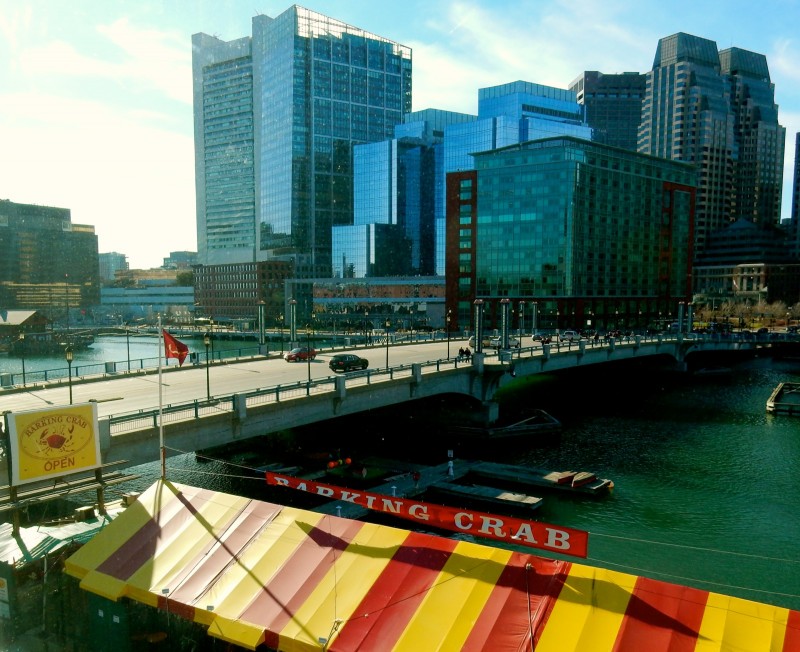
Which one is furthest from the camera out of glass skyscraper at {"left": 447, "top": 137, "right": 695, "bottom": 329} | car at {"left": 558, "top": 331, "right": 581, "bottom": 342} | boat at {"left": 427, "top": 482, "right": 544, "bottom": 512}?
glass skyscraper at {"left": 447, "top": 137, "right": 695, "bottom": 329}

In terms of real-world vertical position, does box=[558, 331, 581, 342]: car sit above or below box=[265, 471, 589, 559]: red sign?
below

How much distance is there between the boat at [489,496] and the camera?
116 ft

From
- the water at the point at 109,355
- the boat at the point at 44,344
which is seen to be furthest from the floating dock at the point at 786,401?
the boat at the point at 44,344

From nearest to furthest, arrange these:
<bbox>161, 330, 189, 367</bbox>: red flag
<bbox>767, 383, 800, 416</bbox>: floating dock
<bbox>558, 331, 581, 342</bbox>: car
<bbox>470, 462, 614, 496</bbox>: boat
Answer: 1. <bbox>161, 330, 189, 367</bbox>: red flag
2. <bbox>470, 462, 614, 496</bbox>: boat
3. <bbox>767, 383, 800, 416</bbox>: floating dock
4. <bbox>558, 331, 581, 342</bbox>: car

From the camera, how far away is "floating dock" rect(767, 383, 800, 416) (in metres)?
63.5

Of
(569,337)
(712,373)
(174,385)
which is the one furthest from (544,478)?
(712,373)

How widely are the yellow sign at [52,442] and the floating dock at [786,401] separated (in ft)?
212

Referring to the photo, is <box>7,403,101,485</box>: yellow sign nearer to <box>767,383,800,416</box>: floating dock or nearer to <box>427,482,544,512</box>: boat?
<box>427,482,544,512</box>: boat

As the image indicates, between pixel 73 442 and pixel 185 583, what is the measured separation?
25.5ft

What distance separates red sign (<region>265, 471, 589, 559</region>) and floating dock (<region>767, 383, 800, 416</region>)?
58.9m

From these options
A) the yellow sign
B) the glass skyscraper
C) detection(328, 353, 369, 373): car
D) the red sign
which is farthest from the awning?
the glass skyscraper

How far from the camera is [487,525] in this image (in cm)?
1515

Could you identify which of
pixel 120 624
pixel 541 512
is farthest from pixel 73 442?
pixel 541 512

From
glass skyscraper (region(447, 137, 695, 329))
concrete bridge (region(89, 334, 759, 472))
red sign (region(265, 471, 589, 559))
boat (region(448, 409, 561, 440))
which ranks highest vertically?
glass skyscraper (region(447, 137, 695, 329))
